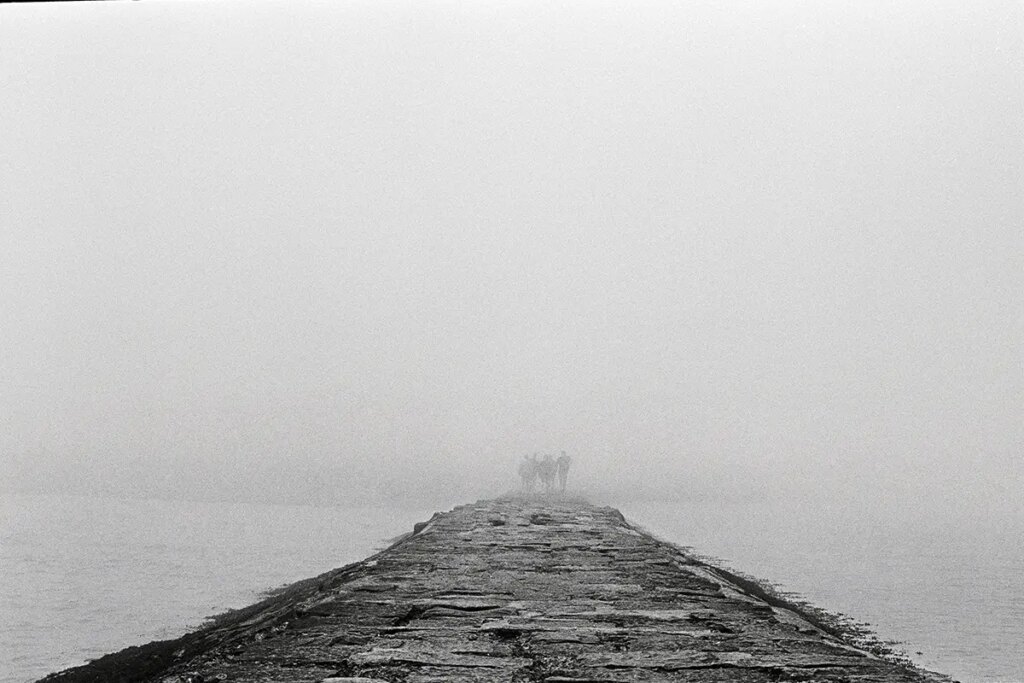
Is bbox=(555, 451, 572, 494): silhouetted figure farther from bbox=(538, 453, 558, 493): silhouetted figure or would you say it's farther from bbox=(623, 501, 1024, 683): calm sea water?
→ bbox=(623, 501, 1024, 683): calm sea water

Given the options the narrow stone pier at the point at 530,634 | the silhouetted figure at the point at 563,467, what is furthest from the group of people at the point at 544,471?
the narrow stone pier at the point at 530,634

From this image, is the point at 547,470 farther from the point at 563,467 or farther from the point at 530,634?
the point at 530,634

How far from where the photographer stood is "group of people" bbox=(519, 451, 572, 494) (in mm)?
46469

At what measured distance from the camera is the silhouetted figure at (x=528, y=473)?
156ft

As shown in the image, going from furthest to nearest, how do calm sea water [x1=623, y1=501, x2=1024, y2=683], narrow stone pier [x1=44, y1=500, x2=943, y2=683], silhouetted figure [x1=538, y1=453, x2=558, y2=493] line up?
1. silhouetted figure [x1=538, y1=453, x2=558, y2=493]
2. calm sea water [x1=623, y1=501, x2=1024, y2=683]
3. narrow stone pier [x1=44, y1=500, x2=943, y2=683]

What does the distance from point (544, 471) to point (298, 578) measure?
26.2 metres

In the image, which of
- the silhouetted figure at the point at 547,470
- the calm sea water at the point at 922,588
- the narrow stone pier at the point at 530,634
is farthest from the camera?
the silhouetted figure at the point at 547,470

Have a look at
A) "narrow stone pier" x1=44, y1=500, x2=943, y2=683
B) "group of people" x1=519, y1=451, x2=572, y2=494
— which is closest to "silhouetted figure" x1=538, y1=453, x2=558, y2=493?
"group of people" x1=519, y1=451, x2=572, y2=494

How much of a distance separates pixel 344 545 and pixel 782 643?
31.4 m

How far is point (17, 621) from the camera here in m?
17.7

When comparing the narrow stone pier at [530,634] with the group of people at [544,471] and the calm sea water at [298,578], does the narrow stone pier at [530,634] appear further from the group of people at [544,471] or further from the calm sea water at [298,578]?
the group of people at [544,471]

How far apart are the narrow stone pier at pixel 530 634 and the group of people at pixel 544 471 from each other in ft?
132

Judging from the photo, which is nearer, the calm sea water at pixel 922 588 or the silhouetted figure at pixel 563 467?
the calm sea water at pixel 922 588

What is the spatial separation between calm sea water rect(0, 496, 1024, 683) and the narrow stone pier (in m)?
8.86
